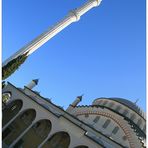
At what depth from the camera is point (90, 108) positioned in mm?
48938

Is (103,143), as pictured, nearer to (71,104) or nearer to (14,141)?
(14,141)

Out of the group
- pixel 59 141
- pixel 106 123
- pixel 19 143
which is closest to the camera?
pixel 19 143

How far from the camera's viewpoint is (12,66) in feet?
115

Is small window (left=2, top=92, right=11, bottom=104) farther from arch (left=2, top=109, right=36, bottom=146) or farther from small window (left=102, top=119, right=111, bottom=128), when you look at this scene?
small window (left=102, top=119, right=111, bottom=128)

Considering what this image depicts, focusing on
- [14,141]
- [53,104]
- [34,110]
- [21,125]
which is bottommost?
[14,141]

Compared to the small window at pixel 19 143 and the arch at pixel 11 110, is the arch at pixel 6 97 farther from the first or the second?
the small window at pixel 19 143

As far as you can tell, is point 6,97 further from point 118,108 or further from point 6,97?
point 118,108

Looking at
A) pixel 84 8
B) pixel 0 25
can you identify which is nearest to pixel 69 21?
pixel 84 8

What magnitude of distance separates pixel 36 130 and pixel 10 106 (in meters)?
4.97

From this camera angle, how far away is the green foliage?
112ft

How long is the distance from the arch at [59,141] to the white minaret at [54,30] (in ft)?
35.4

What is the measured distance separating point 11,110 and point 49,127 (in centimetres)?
575

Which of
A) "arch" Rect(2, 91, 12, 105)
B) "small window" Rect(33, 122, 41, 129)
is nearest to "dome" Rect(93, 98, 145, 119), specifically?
"small window" Rect(33, 122, 41, 129)

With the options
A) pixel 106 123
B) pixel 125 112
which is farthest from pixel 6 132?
pixel 125 112
